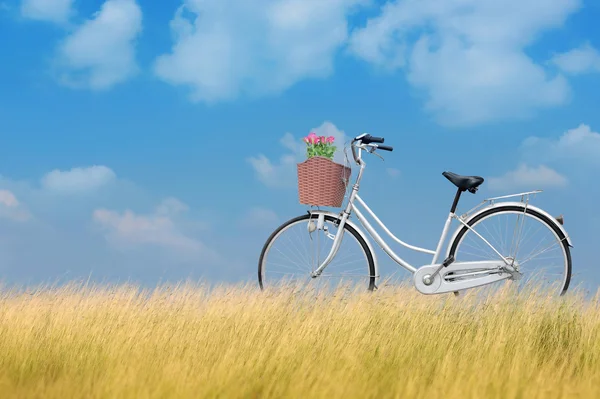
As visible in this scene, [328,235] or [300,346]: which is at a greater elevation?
[328,235]

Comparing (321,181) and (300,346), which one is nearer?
(300,346)

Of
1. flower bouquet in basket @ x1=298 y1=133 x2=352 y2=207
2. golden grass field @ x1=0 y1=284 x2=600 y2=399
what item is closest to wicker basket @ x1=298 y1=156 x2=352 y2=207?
flower bouquet in basket @ x1=298 y1=133 x2=352 y2=207

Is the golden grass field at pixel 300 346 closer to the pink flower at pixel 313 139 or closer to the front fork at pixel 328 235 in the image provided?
the front fork at pixel 328 235

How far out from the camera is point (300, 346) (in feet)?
15.3

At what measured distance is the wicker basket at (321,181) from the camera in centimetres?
619

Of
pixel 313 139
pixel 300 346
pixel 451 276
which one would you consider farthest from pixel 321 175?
pixel 300 346

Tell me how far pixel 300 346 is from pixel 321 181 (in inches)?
76.0

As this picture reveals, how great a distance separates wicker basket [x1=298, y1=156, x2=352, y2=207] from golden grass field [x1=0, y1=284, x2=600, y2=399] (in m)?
0.88

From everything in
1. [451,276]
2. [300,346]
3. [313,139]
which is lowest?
[300,346]

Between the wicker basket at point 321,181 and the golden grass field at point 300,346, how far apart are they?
0.88 meters

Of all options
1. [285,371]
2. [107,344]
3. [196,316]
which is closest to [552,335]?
[285,371]

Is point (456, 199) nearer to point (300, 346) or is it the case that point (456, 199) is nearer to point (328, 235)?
point (328, 235)

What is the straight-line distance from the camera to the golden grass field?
3832 millimetres

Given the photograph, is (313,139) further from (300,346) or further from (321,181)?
(300,346)
